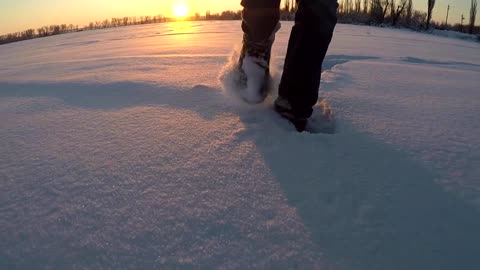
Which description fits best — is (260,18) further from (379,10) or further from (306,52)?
(379,10)

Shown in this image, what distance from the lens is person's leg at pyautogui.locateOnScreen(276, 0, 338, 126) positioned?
3.63ft

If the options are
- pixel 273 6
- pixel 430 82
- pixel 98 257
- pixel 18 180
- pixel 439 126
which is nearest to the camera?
pixel 98 257

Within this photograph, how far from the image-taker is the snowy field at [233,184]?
615 millimetres

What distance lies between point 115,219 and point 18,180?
31 cm

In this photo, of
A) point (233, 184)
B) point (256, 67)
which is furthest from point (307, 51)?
point (233, 184)

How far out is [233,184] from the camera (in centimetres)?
81

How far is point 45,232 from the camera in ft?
2.16

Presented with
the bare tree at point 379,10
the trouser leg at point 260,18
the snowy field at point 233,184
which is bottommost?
the snowy field at point 233,184

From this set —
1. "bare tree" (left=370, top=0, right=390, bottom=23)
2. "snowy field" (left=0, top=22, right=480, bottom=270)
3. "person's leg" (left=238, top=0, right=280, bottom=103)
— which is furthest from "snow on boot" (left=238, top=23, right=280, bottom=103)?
"bare tree" (left=370, top=0, right=390, bottom=23)

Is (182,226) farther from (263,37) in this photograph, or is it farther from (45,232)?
(263,37)

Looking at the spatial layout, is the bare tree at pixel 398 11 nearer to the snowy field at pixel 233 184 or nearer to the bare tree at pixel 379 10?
the bare tree at pixel 379 10

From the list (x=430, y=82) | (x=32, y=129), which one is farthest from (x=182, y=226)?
(x=430, y=82)

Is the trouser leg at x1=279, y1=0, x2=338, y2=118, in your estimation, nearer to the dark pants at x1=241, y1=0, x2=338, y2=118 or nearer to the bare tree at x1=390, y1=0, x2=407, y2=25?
the dark pants at x1=241, y1=0, x2=338, y2=118

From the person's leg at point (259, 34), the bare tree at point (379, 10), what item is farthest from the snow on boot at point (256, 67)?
the bare tree at point (379, 10)
